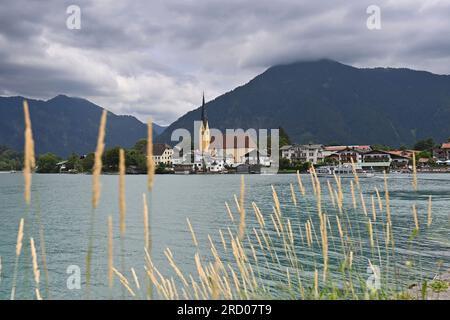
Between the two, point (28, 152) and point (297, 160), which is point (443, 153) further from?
point (28, 152)

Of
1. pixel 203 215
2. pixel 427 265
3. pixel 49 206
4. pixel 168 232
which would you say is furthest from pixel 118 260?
pixel 49 206

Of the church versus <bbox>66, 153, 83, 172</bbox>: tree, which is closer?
the church

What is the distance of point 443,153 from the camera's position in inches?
5733

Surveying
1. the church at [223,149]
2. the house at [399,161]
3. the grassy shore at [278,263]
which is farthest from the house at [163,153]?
the grassy shore at [278,263]

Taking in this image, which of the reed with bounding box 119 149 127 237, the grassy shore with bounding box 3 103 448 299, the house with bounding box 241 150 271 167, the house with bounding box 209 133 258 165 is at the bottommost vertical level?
the grassy shore with bounding box 3 103 448 299

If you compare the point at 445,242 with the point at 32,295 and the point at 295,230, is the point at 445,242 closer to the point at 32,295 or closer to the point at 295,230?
the point at 295,230

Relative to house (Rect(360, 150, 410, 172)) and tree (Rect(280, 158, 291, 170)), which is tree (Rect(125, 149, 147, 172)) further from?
house (Rect(360, 150, 410, 172))

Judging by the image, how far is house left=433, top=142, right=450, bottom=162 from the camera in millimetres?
144000

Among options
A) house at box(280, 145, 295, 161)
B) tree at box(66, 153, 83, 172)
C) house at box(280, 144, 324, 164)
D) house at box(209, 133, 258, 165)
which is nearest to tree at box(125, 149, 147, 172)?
house at box(209, 133, 258, 165)

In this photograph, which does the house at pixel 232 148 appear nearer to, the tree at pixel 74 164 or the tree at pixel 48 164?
the tree at pixel 74 164

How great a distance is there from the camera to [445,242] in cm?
1855

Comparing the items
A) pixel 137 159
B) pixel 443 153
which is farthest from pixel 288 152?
pixel 137 159

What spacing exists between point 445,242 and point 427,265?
246 inches

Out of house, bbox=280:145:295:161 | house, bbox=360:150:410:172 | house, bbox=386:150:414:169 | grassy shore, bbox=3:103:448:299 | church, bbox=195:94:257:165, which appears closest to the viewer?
grassy shore, bbox=3:103:448:299
